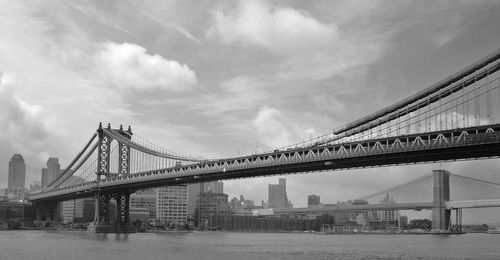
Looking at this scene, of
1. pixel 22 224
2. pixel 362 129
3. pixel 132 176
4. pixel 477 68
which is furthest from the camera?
pixel 22 224

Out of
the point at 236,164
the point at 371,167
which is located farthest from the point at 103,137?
the point at 371,167

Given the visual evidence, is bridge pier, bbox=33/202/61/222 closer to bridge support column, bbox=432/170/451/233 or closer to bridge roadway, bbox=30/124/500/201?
bridge roadway, bbox=30/124/500/201

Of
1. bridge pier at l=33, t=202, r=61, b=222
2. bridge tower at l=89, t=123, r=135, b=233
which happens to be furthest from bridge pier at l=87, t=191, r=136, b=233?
bridge pier at l=33, t=202, r=61, b=222

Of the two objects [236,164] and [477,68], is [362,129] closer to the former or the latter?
[477,68]

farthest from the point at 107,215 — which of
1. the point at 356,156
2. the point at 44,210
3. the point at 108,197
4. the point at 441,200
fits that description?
the point at 441,200

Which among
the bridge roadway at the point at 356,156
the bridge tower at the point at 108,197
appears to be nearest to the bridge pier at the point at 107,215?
the bridge tower at the point at 108,197

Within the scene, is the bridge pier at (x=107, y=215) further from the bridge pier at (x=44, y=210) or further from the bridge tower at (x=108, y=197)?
the bridge pier at (x=44, y=210)
